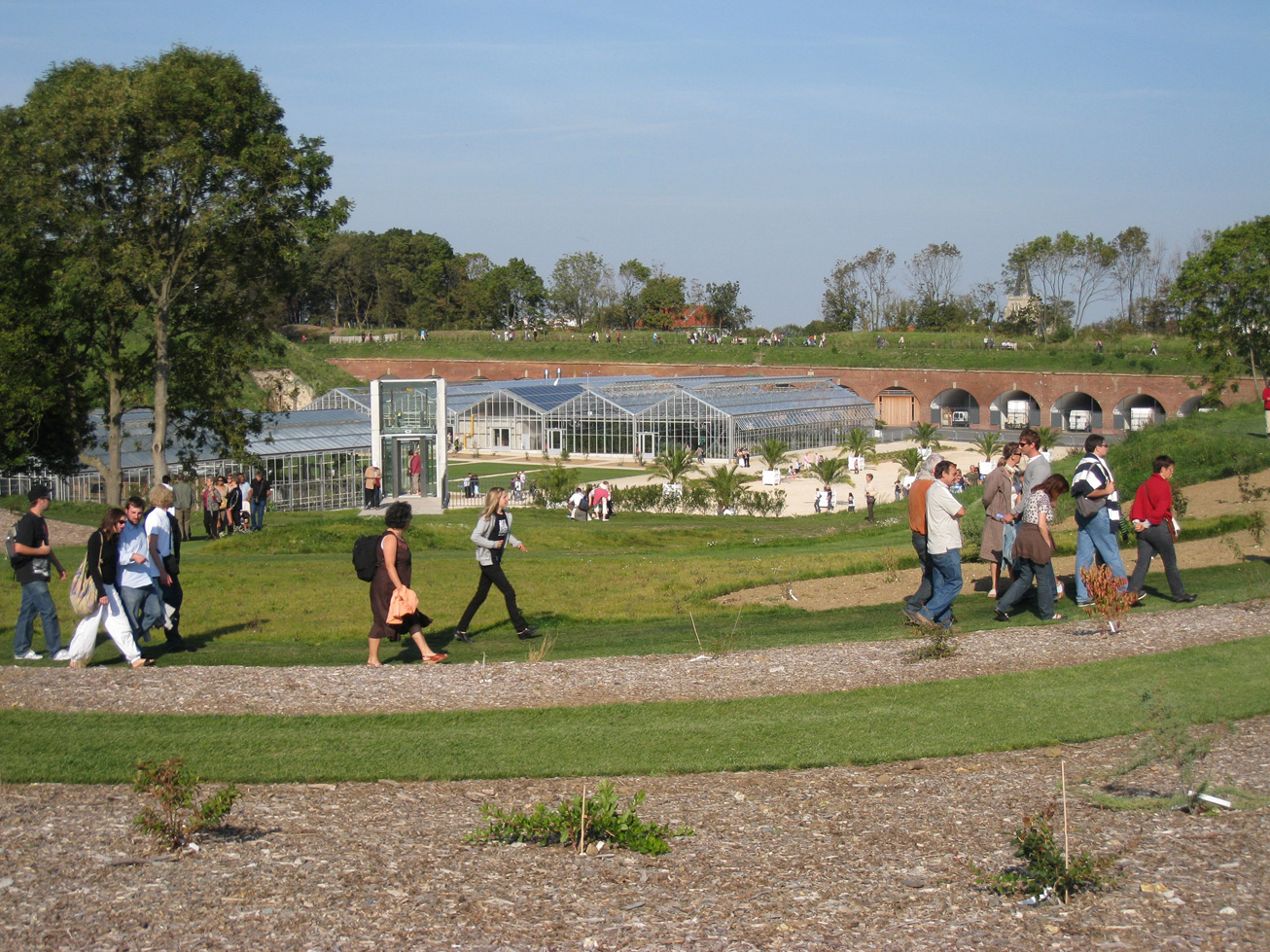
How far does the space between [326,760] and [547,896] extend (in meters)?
2.47

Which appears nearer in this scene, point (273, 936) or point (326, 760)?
point (273, 936)

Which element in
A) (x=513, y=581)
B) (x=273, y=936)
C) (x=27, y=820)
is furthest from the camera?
(x=513, y=581)

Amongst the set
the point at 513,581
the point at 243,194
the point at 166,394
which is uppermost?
the point at 243,194

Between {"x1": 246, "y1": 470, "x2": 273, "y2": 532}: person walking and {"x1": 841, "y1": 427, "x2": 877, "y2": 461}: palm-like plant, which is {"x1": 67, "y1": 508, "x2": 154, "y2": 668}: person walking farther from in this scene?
{"x1": 841, "y1": 427, "x2": 877, "y2": 461}: palm-like plant

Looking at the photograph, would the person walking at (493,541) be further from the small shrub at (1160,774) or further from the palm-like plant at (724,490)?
the palm-like plant at (724,490)

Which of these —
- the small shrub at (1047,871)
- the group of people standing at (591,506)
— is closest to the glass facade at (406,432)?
the group of people standing at (591,506)

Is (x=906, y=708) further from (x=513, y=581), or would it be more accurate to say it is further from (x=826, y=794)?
(x=513, y=581)

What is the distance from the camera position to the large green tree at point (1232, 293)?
36562mm

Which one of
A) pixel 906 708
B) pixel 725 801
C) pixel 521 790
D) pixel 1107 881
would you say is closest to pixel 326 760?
pixel 521 790

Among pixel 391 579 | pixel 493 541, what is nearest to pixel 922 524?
pixel 493 541

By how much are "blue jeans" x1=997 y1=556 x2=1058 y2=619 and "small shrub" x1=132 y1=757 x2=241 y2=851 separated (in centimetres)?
679

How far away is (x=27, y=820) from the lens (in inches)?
219

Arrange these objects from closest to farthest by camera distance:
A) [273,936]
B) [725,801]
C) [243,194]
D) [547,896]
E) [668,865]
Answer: [273,936], [547,896], [668,865], [725,801], [243,194]

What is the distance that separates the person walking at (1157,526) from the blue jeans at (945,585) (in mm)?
1765
